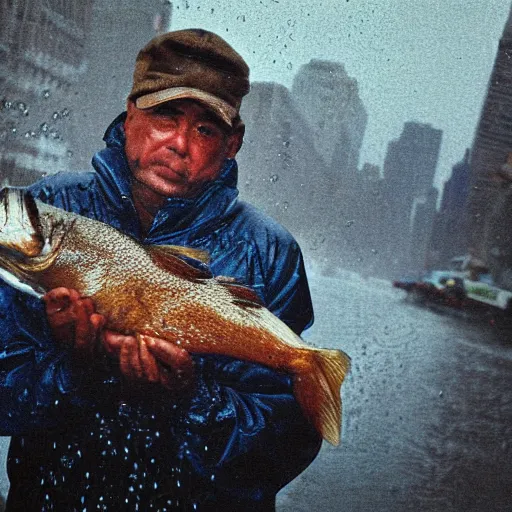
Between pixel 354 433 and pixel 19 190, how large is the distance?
1155 millimetres

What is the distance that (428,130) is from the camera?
1598 mm

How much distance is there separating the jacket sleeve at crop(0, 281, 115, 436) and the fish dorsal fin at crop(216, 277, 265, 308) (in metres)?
0.42

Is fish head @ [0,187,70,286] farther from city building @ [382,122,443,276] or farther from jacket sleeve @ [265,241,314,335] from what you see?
city building @ [382,122,443,276]

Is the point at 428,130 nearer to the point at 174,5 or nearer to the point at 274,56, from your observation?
the point at 274,56

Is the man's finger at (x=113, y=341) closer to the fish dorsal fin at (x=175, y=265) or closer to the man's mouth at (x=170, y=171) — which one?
the fish dorsal fin at (x=175, y=265)

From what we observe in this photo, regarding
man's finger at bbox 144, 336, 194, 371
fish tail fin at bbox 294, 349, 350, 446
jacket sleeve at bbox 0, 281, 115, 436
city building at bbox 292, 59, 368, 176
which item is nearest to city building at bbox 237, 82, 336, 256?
city building at bbox 292, 59, 368, 176

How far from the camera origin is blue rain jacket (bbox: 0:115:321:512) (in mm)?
1421

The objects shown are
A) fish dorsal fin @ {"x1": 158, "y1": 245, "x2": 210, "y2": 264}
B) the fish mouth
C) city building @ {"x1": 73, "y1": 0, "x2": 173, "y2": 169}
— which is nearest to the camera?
the fish mouth

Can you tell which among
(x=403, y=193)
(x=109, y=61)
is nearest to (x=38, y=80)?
(x=109, y=61)

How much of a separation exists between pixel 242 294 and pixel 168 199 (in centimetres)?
31

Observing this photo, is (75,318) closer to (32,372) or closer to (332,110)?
(32,372)

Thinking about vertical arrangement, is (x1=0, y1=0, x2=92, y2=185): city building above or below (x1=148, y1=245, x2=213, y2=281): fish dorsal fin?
above

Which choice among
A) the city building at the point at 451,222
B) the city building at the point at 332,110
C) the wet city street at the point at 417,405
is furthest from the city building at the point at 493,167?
the city building at the point at 332,110

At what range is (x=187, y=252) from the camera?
1415 millimetres
